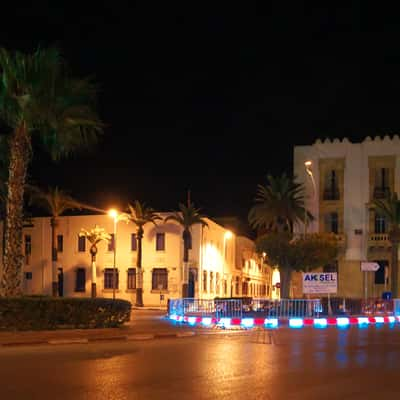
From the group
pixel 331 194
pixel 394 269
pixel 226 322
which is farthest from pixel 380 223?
pixel 226 322

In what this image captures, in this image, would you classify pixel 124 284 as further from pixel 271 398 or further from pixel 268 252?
pixel 271 398

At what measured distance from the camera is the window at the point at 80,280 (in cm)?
6147

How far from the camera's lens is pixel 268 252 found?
144 feet

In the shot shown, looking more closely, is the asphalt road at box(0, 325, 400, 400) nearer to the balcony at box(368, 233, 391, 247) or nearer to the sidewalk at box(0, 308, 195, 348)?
the sidewalk at box(0, 308, 195, 348)

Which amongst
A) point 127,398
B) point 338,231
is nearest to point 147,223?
point 338,231

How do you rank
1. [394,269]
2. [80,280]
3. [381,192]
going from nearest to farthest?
1. [394,269]
2. [381,192]
3. [80,280]

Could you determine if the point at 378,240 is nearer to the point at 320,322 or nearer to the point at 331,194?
the point at 331,194

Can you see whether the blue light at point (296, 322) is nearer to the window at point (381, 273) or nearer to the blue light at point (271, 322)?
the blue light at point (271, 322)

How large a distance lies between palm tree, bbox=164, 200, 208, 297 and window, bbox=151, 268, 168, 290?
2036mm

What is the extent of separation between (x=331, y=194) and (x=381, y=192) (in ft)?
12.7

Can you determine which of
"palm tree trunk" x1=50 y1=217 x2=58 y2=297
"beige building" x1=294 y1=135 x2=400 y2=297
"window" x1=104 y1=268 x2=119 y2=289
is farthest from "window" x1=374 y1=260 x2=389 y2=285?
"palm tree trunk" x1=50 y1=217 x2=58 y2=297

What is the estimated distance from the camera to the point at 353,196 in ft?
176

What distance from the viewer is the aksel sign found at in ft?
109

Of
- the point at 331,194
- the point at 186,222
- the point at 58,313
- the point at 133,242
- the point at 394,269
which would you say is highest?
the point at 331,194
